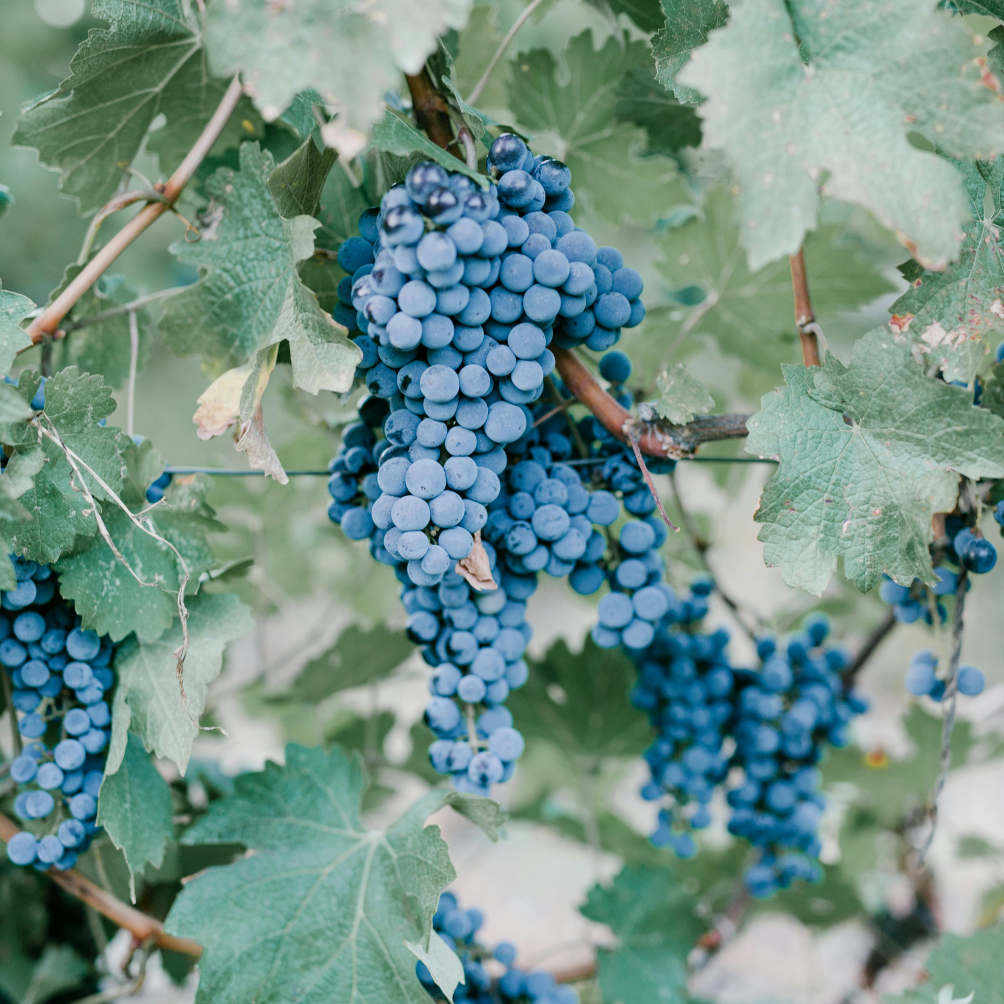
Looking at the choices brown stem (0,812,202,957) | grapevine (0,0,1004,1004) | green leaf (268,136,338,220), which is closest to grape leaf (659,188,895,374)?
grapevine (0,0,1004,1004)

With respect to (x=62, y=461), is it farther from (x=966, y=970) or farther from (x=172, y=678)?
(x=966, y=970)

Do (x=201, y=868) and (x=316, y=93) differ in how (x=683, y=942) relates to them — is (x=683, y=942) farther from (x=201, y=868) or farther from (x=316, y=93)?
(x=316, y=93)

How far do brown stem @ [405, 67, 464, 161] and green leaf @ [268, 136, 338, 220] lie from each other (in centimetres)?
8

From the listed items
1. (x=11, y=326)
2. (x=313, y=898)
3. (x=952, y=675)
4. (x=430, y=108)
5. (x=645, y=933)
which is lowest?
(x=645, y=933)

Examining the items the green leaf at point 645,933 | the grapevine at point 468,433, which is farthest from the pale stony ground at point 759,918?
the grapevine at point 468,433

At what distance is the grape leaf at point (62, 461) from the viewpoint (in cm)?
63

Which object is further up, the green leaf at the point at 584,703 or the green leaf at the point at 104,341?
the green leaf at the point at 104,341

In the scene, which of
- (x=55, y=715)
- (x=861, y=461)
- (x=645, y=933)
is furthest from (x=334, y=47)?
(x=645, y=933)

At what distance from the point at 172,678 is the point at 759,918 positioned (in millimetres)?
1127

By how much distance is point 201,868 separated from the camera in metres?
0.93

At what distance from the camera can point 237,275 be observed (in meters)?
0.72

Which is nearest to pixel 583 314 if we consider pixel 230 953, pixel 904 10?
pixel 904 10

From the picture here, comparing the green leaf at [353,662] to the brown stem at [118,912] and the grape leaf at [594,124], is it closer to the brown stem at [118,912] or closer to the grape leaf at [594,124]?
the brown stem at [118,912]

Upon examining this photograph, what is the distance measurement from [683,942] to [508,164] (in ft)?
3.04
